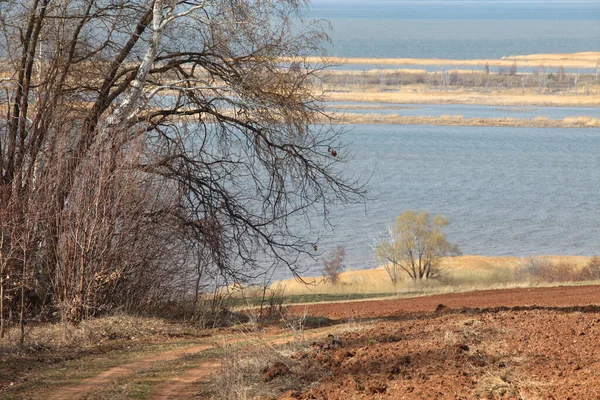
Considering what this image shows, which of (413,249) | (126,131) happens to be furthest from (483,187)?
(126,131)

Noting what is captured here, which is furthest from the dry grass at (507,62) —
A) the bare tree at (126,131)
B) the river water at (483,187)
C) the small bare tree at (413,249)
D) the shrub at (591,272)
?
the bare tree at (126,131)

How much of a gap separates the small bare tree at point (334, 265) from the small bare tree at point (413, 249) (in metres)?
1.49

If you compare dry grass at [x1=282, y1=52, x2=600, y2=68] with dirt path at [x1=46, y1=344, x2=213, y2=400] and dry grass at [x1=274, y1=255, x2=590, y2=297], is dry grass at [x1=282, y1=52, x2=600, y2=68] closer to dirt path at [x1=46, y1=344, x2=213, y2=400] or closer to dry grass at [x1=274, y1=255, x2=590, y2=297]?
dry grass at [x1=274, y1=255, x2=590, y2=297]

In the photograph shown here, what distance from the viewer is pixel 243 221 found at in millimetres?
14500

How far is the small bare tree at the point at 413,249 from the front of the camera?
31.8 m

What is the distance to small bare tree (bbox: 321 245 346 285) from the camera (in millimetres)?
29544

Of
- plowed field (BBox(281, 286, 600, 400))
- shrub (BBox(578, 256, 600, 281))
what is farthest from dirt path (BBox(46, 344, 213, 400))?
shrub (BBox(578, 256, 600, 281))

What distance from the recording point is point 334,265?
3159 centimetres

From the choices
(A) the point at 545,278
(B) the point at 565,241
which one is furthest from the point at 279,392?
(B) the point at 565,241

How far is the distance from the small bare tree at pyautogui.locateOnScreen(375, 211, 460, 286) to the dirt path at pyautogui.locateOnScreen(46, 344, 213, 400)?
71.7ft

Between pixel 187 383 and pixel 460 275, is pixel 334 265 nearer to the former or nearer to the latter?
pixel 460 275

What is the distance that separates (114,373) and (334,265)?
23146mm

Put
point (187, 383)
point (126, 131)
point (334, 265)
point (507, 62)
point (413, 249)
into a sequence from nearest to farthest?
point (187, 383)
point (126, 131)
point (334, 265)
point (413, 249)
point (507, 62)

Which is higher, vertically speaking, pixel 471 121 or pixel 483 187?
pixel 471 121
